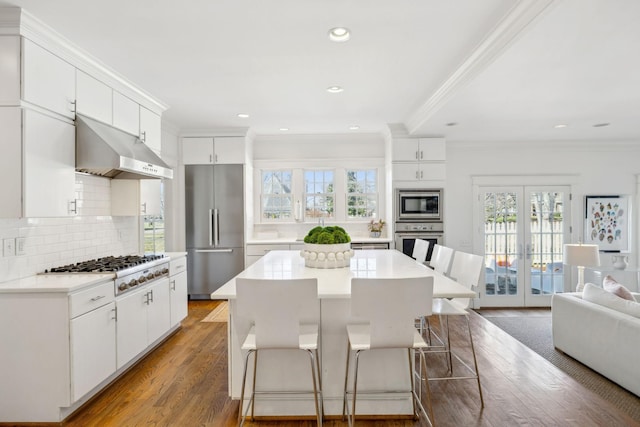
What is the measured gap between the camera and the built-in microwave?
17.6 feet

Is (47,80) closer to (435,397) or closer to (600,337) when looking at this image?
(435,397)

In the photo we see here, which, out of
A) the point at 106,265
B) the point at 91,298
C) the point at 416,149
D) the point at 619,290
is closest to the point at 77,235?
the point at 106,265

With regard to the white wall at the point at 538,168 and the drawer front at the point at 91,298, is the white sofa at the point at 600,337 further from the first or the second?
the drawer front at the point at 91,298

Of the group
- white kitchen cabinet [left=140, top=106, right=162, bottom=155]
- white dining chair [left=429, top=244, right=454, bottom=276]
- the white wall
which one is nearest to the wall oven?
the white wall

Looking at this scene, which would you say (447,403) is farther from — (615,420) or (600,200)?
(600,200)

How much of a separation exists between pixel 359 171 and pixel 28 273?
4.60 meters

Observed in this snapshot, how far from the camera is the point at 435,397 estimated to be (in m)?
2.63

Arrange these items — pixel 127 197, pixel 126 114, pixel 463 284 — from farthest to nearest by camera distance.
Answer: pixel 127 197, pixel 126 114, pixel 463 284

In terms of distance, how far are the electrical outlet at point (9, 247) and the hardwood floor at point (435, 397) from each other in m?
1.19

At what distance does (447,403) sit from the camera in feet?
8.31

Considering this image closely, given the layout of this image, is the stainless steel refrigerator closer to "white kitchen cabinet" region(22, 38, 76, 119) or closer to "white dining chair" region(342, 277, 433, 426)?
"white kitchen cabinet" region(22, 38, 76, 119)

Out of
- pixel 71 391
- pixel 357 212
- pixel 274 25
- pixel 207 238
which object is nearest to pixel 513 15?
pixel 274 25

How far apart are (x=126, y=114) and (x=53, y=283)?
6.00 feet

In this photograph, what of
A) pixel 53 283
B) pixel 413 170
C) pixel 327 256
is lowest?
pixel 53 283
